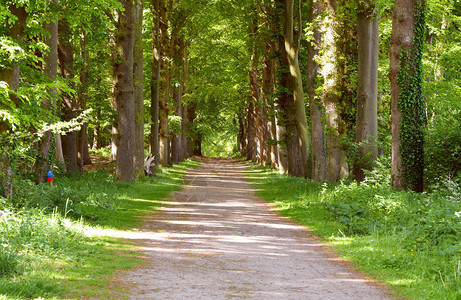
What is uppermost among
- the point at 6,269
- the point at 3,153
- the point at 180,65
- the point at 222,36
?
the point at 222,36

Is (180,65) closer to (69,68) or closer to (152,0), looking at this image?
(152,0)

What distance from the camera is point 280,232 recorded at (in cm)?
1173

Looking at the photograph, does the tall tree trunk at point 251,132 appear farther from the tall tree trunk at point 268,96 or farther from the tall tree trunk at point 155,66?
the tall tree trunk at point 155,66

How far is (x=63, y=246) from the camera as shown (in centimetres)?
852

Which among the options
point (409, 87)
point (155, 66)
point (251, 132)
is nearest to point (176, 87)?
point (155, 66)

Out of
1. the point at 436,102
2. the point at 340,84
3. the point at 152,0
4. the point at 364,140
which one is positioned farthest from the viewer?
the point at 152,0

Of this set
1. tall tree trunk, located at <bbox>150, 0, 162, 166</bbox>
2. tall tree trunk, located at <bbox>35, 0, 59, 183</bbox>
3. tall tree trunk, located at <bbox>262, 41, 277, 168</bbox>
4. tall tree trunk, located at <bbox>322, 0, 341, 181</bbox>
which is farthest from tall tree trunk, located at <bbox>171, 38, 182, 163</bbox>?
tall tree trunk, located at <bbox>35, 0, 59, 183</bbox>

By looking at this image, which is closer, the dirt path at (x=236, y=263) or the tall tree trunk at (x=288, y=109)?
the dirt path at (x=236, y=263)

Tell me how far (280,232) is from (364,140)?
6443 millimetres

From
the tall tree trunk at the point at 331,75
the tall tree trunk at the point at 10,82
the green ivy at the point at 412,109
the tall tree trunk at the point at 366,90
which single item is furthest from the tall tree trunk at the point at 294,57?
the tall tree trunk at the point at 10,82

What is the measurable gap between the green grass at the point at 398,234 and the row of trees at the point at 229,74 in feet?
6.41

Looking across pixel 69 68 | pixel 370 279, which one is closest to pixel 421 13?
pixel 370 279

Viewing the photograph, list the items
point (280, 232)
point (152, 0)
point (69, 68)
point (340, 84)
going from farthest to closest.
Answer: point (152, 0) < point (69, 68) < point (340, 84) < point (280, 232)

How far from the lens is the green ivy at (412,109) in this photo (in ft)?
43.7
